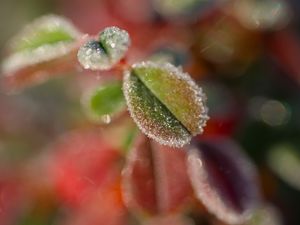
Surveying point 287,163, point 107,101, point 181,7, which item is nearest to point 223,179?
point 107,101

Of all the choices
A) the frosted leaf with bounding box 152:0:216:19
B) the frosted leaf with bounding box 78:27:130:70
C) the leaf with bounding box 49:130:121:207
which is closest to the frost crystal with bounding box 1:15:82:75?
the frosted leaf with bounding box 78:27:130:70

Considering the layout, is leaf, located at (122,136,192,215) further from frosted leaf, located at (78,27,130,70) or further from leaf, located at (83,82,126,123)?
frosted leaf, located at (78,27,130,70)

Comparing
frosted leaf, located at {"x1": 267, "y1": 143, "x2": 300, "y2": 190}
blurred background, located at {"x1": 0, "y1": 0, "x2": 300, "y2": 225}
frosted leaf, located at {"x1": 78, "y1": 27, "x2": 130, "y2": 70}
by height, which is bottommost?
frosted leaf, located at {"x1": 267, "y1": 143, "x2": 300, "y2": 190}

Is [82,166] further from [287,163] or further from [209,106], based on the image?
[287,163]

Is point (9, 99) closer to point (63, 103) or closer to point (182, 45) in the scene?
point (63, 103)

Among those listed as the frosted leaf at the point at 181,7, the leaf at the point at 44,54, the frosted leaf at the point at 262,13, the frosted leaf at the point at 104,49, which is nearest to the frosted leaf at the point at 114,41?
the frosted leaf at the point at 104,49

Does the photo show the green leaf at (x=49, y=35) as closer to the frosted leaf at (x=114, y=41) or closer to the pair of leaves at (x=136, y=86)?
the pair of leaves at (x=136, y=86)
